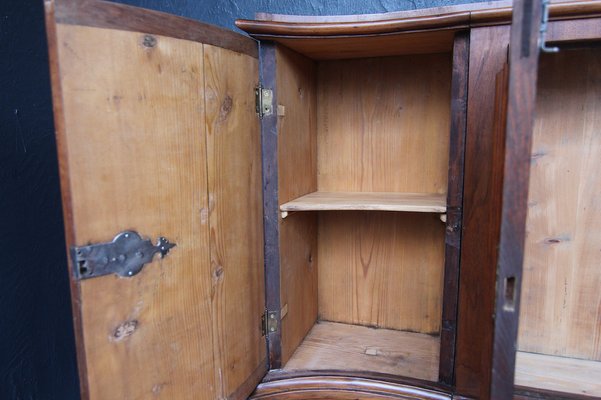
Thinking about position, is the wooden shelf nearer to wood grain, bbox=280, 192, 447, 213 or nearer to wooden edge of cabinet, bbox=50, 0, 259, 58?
wood grain, bbox=280, 192, 447, 213

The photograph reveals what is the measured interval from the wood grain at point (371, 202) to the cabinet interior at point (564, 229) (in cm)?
31

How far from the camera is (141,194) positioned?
0.82 m

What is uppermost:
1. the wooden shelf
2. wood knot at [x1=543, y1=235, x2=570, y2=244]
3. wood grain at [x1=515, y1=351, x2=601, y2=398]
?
the wooden shelf

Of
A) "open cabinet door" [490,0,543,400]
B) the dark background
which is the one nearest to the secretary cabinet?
"open cabinet door" [490,0,543,400]

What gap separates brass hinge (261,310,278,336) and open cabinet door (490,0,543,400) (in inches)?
26.5

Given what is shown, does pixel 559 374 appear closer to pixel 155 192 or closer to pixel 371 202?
pixel 371 202

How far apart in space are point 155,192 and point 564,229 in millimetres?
1127

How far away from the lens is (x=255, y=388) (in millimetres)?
1172

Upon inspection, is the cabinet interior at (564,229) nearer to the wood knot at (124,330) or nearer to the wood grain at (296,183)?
the wood grain at (296,183)

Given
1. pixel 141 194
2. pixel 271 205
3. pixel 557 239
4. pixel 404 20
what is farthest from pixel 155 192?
pixel 557 239

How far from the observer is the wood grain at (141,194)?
733mm

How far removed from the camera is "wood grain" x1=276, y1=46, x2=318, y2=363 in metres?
1.20

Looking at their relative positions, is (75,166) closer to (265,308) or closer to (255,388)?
(265,308)

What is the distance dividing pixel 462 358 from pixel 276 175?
67cm
